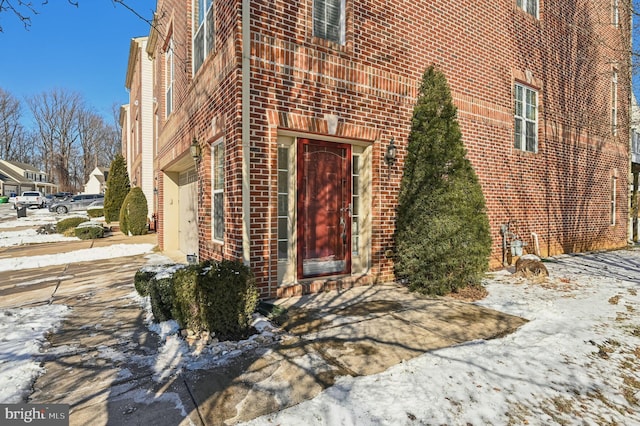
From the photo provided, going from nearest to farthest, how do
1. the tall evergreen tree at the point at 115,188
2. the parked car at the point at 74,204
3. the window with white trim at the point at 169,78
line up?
the window with white trim at the point at 169,78, the tall evergreen tree at the point at 115,188, the parked car at the point at 74,204

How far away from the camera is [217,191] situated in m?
5.52

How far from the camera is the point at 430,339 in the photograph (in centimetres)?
349

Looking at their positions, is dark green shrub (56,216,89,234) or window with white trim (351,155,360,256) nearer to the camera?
window with white trim (351,155,360,256)

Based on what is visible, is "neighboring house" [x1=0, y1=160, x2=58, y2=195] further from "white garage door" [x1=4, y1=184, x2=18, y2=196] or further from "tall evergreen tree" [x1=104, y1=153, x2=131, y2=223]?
"tall evergreen tree" [x1=104, y1=153, x2=131, y2=223]

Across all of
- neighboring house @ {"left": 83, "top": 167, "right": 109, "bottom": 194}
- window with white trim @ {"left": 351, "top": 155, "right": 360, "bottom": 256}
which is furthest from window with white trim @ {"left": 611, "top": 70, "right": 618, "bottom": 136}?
neighboring house @ {"left": 83, "top": 167, "right": 109, "bottom": 194}

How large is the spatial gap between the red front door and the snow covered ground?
2303mm

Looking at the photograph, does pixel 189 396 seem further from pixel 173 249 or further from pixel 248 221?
pixel 173 249

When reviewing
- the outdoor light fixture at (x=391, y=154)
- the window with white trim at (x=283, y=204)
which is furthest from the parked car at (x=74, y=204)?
the outdoor light fixture at (x=391, y=154)

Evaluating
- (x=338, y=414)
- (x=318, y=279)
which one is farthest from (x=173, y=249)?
(x=338, y=414)

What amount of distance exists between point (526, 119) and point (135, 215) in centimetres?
1377

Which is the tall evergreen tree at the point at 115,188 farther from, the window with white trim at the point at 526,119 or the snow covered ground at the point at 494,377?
the window with white trim at the point at 526,119

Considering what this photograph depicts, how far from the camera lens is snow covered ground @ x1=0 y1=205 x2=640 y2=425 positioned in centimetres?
230

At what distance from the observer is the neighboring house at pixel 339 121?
4602 millimetres

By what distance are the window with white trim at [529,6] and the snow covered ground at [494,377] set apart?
24.7ft
